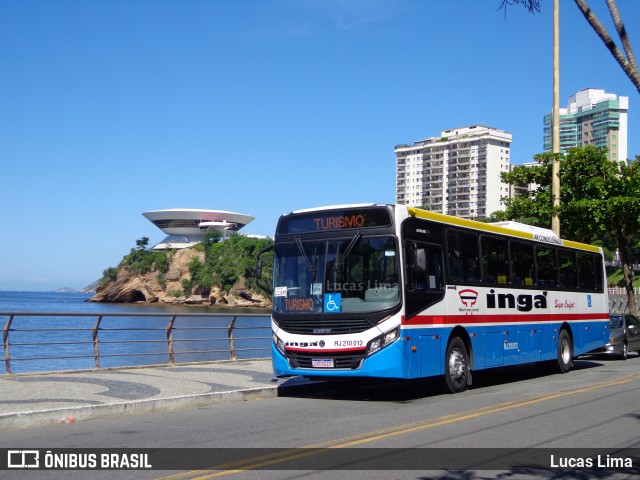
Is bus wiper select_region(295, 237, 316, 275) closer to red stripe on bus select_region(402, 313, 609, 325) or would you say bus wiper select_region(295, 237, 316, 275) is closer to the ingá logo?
red stripe on bus select_region(402, 313, 609, 325)

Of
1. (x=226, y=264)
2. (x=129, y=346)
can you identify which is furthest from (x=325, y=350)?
(x=226, y=264)

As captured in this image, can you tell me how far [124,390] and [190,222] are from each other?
177819 millimetres

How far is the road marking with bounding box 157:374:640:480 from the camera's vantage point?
7.80 meters

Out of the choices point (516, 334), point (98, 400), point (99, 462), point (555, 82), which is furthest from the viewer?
point (555, 82)

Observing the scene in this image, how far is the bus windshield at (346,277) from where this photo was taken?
13.6 meters

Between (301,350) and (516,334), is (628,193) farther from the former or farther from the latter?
(301,350)

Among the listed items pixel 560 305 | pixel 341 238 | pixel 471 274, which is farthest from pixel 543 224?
pixel 341 238

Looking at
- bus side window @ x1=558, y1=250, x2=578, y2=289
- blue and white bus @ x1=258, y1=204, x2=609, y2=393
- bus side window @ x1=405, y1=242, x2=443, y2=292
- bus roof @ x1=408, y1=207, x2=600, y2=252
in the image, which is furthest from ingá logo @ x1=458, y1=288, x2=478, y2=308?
bus side window @ x1=558, y1=250, x2=578, y2=289

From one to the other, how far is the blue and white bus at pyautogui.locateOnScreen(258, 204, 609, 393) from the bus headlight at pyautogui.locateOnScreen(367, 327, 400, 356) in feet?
0.05

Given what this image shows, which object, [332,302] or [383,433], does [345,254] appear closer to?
[332,302]

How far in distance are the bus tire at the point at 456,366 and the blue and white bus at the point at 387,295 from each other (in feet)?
0.06

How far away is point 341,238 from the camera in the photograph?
14.0 metres

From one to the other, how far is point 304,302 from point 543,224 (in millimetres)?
18563

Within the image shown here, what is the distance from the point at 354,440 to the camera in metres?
9.64
